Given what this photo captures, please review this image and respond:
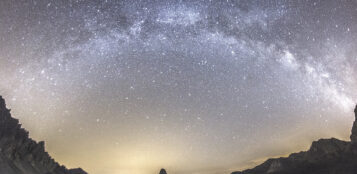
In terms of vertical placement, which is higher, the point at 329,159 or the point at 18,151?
the point at 18,151

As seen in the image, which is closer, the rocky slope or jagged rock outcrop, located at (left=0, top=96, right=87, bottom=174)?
jagged rock outcrop, located at (left=0, top=96, right=87, bottom=174)

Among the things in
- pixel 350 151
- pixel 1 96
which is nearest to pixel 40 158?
pixel 1 96

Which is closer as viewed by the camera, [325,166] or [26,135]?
[26,135]

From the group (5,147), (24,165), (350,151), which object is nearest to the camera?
(5,147)

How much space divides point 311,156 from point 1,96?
194 m

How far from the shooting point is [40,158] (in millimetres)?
75125

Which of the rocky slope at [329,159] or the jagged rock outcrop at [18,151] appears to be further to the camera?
the rocky slope at [329,159]

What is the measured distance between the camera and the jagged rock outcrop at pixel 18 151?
183 ft

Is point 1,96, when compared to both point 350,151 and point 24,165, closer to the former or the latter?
point 24,165

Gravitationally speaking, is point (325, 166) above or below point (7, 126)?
below

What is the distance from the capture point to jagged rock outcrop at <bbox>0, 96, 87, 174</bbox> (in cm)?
5589

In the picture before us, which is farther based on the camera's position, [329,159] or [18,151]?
[329,159]

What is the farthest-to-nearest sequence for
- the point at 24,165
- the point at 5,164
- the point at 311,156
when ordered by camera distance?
the point at 311,156, the point at 24,165, the point at 5,164

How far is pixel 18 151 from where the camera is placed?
63531 mm
